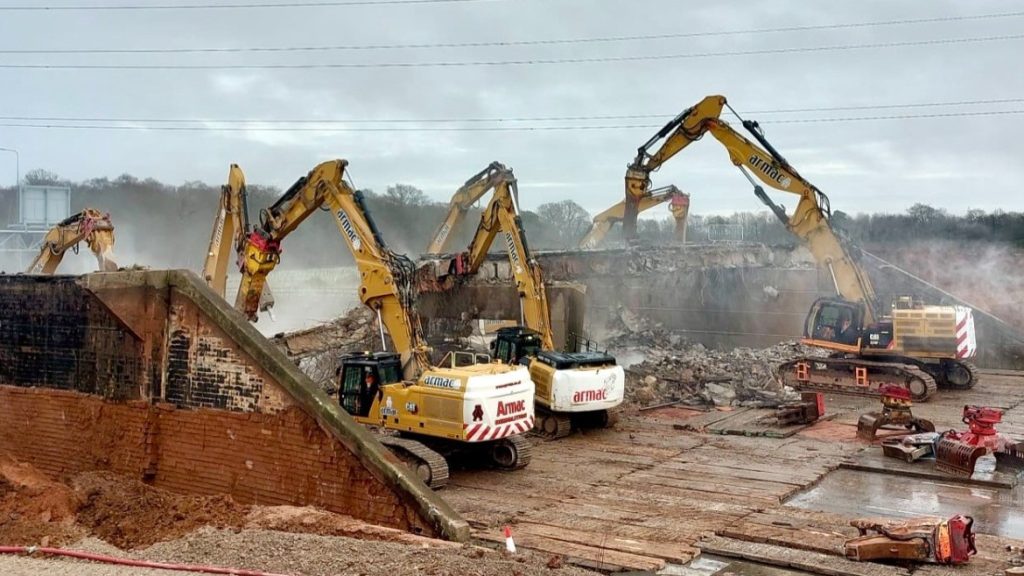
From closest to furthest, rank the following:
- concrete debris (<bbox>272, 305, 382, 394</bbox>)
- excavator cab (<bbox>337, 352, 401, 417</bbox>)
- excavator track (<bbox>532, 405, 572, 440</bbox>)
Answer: excavator cab (<bbox>337, 352, 401, 417</bbox>) → excavator track (<bbox>532, 405, 572, 440</bbox>) → concrete debris (<bbox>272, 305, 382, 394</bbox>)

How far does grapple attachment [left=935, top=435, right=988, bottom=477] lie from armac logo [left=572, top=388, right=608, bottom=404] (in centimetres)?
515

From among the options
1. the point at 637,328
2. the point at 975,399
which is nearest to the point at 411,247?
the point at 637,328

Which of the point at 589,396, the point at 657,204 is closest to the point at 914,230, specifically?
the point at 657,204

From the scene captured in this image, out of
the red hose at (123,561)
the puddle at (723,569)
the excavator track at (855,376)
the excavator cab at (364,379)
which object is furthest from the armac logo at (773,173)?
the red hose at (123,561)

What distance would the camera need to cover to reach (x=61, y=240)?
64.7 ft

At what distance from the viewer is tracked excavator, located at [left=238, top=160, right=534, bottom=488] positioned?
11148mm

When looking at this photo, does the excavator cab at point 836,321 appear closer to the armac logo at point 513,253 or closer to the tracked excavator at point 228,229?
the armac logo at point 513,253

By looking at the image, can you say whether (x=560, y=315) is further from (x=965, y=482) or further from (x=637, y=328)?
(x=965, y=482)

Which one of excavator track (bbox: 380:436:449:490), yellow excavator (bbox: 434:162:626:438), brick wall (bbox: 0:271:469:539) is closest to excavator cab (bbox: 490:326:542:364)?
yellow excavator (bbox: 434:162:626:438)

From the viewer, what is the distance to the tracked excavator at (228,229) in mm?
16734

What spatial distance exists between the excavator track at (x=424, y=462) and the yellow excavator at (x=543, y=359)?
12.0 ft

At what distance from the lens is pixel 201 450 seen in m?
9.48

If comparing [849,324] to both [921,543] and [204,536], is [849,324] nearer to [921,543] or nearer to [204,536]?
[921,543]

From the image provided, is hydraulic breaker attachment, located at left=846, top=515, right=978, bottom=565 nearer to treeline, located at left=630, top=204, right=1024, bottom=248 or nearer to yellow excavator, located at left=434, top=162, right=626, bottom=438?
yellow excavator, located at left=434, top=162, right=626, bottom=438
